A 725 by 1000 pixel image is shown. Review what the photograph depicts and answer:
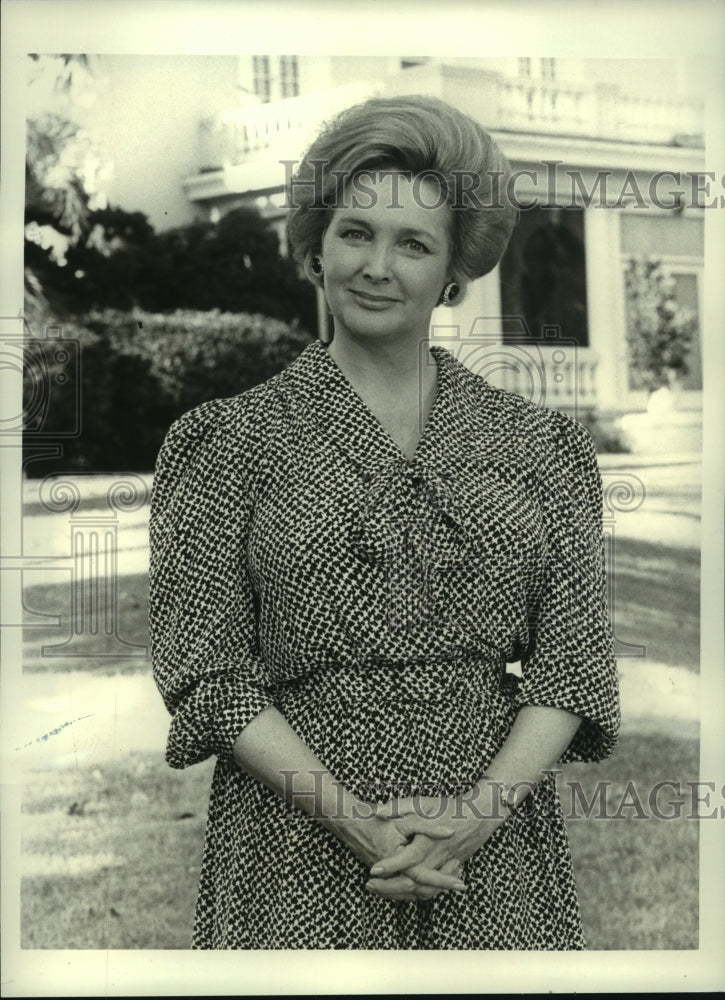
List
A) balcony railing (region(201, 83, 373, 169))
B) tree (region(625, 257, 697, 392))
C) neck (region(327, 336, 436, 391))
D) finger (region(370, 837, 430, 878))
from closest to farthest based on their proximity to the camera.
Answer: finger (region(370, 837, 430, 878)) < neck (region(327, 336, 436, 391)) < balcony railing (region(201, 83, 373, 169)) < tree (region(625, 257, 697, 392))

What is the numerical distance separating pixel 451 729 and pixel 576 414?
642mm

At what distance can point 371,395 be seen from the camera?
1.97m

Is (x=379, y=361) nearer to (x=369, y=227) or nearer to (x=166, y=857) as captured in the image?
(x=369, y=227)

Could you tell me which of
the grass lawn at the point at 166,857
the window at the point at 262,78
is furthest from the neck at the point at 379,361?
the grass lawn at the point at 166,857

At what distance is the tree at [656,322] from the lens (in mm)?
2254

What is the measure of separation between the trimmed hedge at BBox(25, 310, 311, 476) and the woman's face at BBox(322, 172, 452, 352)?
0.29m

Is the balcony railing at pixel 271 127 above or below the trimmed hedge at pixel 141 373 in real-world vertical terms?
above

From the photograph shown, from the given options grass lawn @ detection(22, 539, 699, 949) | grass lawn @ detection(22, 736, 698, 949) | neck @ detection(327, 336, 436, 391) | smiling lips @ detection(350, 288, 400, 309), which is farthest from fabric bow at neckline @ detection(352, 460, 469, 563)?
grass lawn @ detection(22, 736, 698, 949)

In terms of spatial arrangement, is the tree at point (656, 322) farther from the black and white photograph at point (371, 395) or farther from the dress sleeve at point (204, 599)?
the dress sleeve at point (204, 599)

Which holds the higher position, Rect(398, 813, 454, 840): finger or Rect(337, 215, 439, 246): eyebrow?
Rect(337, 215, 439, 246): eyebrow

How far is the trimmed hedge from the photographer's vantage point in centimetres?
220

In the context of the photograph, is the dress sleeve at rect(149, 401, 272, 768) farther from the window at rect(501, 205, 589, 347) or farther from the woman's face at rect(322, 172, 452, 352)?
the window at rect(501, 205, 589, 347)

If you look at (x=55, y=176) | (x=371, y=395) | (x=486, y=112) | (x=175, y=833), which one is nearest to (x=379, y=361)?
(x=371, y=395)

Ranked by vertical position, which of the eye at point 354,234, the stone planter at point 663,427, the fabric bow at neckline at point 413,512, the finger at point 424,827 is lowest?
the finger at point 424,827
